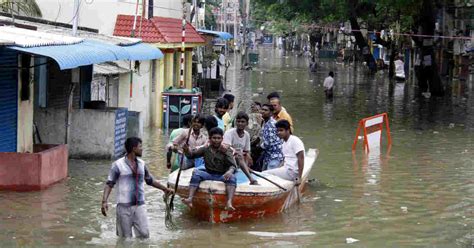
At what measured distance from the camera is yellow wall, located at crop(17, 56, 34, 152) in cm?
1456

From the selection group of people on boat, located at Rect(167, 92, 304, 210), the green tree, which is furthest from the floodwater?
the green tree

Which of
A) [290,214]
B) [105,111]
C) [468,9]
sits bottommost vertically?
[290,214]

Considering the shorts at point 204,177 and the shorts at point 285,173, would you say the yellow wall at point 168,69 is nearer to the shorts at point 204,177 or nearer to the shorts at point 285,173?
the shorts at point 285,173

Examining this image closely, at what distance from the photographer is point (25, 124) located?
14.9 metres

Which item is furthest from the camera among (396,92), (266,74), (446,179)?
(266,74)

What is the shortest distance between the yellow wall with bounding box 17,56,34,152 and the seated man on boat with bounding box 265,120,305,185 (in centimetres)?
449

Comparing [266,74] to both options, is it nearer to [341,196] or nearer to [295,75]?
[295,75]

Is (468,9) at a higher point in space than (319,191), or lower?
higher

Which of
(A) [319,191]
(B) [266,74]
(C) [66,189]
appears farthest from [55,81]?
(B) [266,74]

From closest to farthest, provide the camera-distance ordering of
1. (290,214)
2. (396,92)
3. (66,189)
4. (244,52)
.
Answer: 1. (290,214)
2. (66,189)
3. (396,92)
4. (244,52)

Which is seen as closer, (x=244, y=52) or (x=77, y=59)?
(x=77, y=59)

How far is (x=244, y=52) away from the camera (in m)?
65.1

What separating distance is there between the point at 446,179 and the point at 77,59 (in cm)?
695

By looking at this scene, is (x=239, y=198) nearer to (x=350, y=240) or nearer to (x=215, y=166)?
(x=215, y=166)
